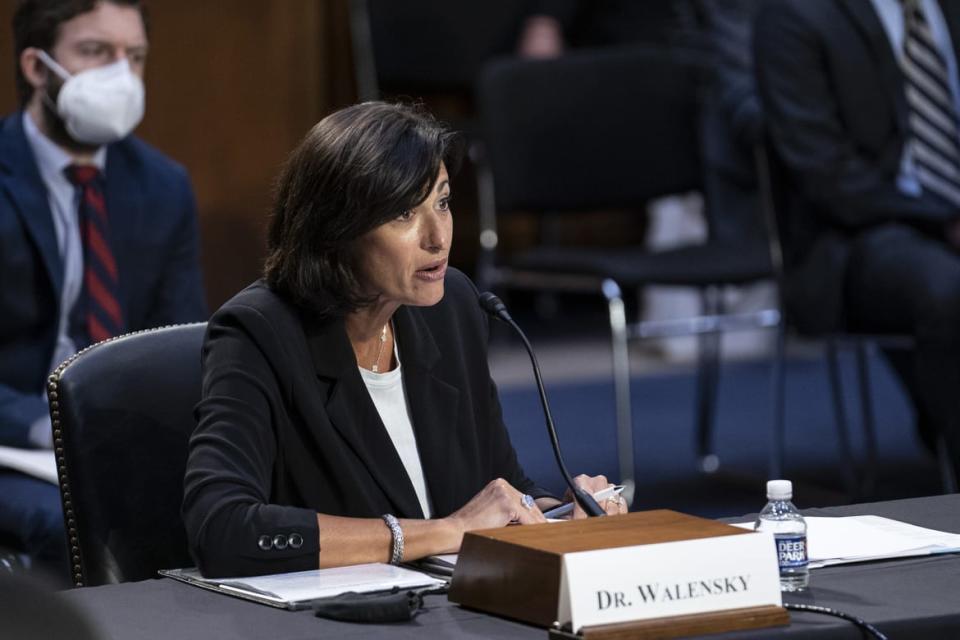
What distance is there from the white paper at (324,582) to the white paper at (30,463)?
1.03m

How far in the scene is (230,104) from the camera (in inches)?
187

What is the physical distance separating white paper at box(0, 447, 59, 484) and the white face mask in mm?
662

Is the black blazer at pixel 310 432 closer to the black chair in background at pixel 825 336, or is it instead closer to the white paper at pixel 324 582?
the white paper at pixel 324 582

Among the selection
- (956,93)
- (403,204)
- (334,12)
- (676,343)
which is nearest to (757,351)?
(676,343)

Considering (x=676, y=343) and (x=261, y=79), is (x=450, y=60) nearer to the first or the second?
(x=676, y=343)

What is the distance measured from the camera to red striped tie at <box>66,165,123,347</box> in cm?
310

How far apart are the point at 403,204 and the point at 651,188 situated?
3130mm

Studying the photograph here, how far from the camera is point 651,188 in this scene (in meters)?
5.17

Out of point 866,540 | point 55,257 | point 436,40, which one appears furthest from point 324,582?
point 436,40

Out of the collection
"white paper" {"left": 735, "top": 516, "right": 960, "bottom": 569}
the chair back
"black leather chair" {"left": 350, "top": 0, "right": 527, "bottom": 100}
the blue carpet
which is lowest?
the blue carpet

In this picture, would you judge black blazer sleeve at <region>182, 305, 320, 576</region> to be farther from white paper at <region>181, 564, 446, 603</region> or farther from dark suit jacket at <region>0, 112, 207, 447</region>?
dark suit jacket at <region>0, 112, 207, 447</region>

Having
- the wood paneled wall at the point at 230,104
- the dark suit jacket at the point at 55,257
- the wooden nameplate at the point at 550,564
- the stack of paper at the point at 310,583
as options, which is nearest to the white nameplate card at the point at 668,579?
the wooden nameplate at the point at 550,564

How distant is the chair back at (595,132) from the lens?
5.05 metres

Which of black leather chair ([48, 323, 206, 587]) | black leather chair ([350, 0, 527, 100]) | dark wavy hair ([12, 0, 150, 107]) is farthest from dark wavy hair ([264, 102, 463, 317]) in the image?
black leather chair ([350, 0, 527, 100])
